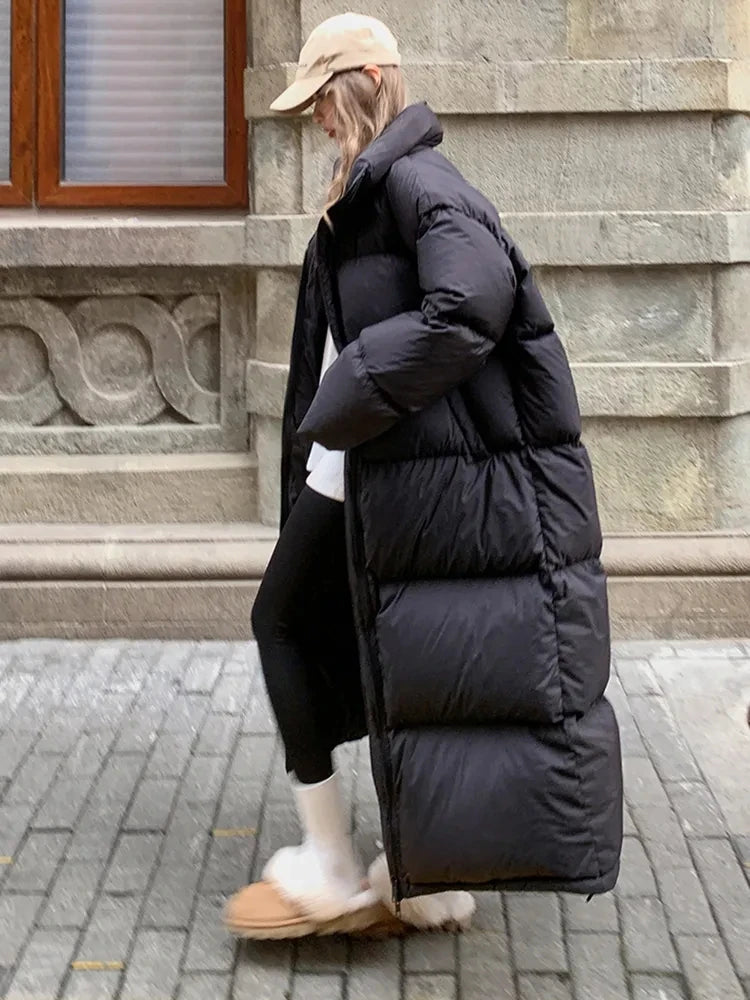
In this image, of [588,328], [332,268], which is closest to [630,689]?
[588,328]

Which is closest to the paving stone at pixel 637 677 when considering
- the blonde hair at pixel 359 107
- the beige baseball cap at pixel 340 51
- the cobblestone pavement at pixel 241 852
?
the cobblestone pavement at pixel 241 852

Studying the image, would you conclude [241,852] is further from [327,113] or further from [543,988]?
[327,113]

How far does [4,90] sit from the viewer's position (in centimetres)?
611

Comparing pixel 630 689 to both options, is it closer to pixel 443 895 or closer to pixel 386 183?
pixel 443 895

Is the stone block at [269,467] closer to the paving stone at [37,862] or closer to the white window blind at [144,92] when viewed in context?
the white window blind at [144,92]

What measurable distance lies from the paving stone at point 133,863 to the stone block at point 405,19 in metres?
3.08

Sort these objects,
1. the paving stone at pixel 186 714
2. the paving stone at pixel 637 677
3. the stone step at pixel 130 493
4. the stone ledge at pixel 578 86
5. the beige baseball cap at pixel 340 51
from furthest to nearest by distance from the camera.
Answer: the stone step at pixel 130 493, the stone ledge at pixel 578 86, the paving stone at pixel 637 677, the paving stone at pixel 186 714, the beige baseball cap at pixel 340 51

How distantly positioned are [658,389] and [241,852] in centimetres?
263

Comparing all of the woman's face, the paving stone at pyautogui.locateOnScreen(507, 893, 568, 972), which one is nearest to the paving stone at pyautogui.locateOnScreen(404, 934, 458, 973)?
the paving stone at pyautogui.locateOnScreen(507, 893, 568, 972)

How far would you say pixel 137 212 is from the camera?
6141 millimetres

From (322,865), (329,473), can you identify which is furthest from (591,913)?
(329,473)

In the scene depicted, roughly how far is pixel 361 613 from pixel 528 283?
75cm

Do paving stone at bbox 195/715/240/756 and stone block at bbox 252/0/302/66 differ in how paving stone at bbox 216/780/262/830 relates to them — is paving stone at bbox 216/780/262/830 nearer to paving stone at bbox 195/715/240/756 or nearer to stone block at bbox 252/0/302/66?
paving stone at bbox 195/715/240/756

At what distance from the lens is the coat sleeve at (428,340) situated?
2820mm
